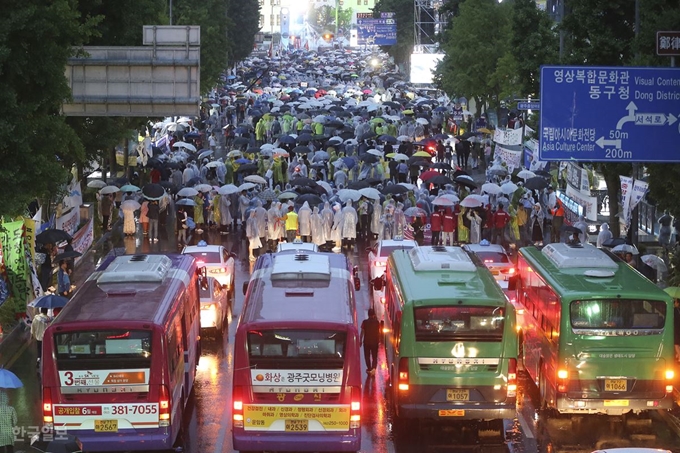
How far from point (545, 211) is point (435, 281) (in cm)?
1830

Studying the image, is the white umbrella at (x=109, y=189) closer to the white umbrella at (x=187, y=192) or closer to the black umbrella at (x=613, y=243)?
the white umbrella at (x=187, y=192)

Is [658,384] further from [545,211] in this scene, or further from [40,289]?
[545,211]

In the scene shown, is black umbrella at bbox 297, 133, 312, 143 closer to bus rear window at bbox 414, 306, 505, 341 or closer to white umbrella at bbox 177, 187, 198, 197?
white umbrella at bbox 177, 187, 198, 197

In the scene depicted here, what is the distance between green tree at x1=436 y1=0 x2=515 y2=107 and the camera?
6028cm

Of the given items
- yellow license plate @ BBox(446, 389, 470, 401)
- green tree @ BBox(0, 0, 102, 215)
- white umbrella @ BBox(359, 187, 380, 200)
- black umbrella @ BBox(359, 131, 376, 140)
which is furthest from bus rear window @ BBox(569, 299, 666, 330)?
black umbrella @ BBox(359, 131, 376, 140)

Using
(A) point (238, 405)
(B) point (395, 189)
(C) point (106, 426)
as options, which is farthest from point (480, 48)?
(C) point (106, 426)

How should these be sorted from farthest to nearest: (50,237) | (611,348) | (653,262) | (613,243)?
(613,243) < (50,237) < (653,262) < (611,348)

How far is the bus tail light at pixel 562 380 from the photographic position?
1647cm

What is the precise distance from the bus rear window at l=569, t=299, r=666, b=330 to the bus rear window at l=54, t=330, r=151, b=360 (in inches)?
230

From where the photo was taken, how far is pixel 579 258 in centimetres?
1794

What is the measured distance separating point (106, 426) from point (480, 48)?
4802 centimetres

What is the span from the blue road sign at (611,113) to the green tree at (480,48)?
38.2 metres

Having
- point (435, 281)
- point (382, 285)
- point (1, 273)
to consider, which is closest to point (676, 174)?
point (382, 285)

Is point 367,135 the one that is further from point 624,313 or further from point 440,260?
point 624,313
